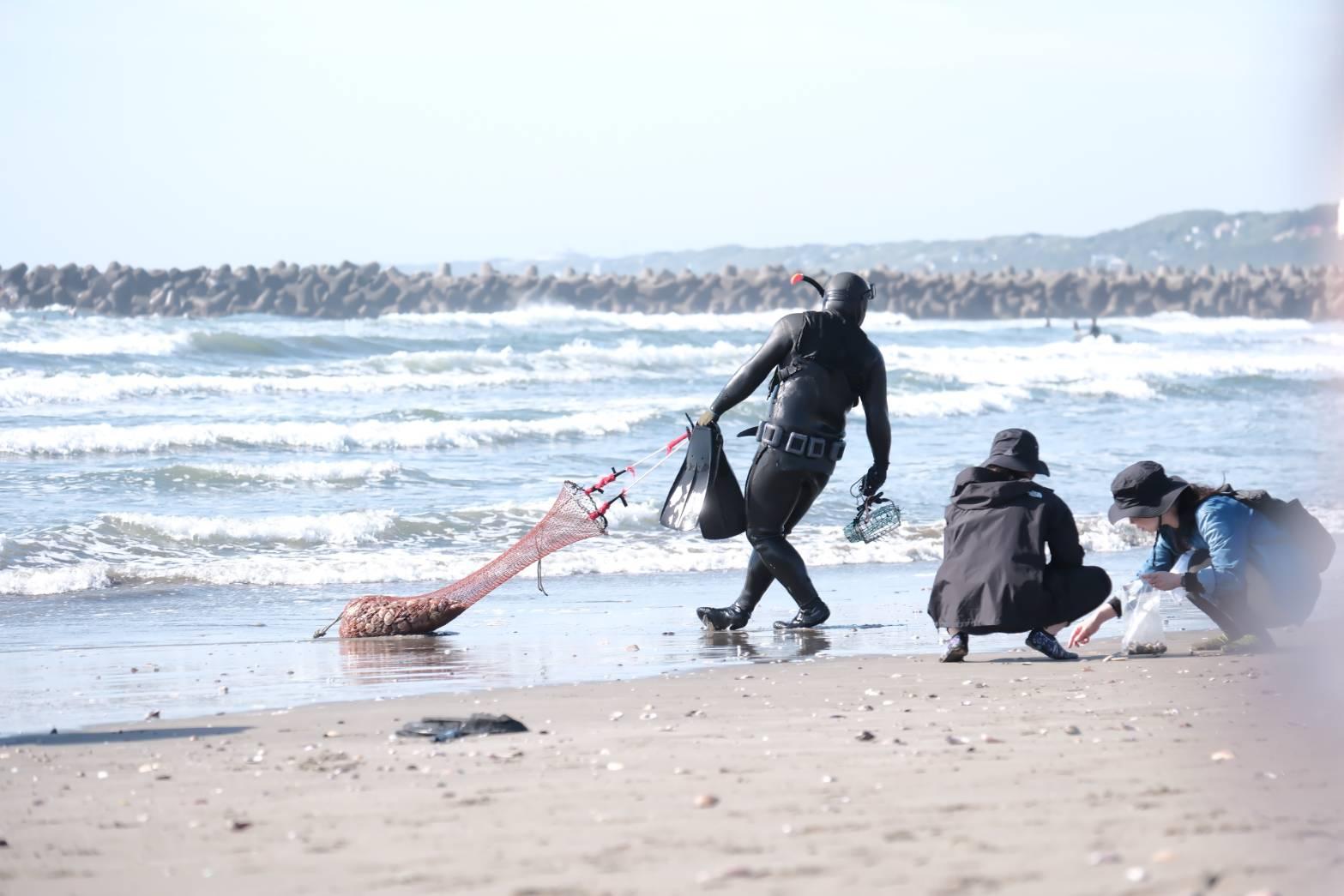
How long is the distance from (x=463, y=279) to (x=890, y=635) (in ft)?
192

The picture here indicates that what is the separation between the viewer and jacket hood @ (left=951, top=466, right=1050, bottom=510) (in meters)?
6.68

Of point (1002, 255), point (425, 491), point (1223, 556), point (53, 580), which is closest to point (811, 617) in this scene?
point (1223, 556)

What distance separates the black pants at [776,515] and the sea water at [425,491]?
0.78 ft

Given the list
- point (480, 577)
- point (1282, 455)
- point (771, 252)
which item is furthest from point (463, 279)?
point (771, 252)

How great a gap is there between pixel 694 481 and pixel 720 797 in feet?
13.3

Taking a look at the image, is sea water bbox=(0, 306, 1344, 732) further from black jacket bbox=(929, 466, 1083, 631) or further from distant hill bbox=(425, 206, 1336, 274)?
distant hill bbox=(425, 206, 1336, 274)

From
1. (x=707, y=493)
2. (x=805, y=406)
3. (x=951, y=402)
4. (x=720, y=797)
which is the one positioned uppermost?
(x=805, y=406)

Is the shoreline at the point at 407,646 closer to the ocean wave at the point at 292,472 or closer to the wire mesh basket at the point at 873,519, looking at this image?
the wire mesh basket at the point at 873,519

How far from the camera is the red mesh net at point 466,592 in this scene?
26.9 feet

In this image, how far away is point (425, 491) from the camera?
14414 millimetres

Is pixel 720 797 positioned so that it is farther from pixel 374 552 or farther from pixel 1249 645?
pixel 374 552

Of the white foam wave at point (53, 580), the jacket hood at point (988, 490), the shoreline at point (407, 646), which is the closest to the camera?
the shoreline at point (407, 646)

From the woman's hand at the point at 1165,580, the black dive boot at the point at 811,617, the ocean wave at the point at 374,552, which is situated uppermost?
the woman's hand at the point at 1165,580

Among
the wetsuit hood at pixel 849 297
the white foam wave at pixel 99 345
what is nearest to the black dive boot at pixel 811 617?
the wetsuit hood at pixel 849 297
